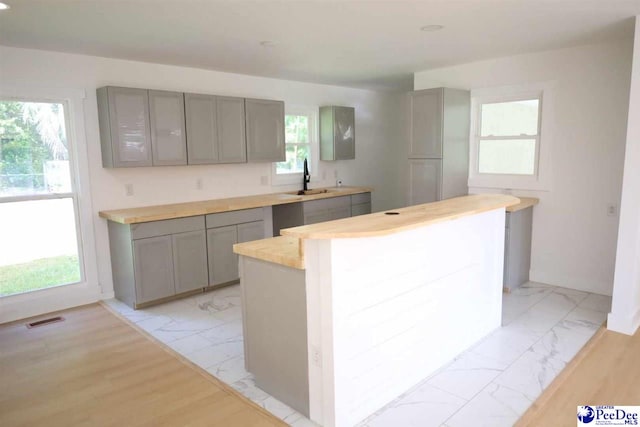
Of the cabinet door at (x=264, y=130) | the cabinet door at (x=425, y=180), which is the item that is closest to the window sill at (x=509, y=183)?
the cabinet door at (x=425, y=180)

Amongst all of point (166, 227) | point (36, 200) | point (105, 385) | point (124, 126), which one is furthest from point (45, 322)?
point (124, 126)

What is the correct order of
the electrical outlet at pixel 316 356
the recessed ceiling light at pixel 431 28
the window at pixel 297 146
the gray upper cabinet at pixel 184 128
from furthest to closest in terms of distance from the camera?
1. the window at pixel 297 146
2. the gray upper cabinet at pixel 184 128
3. the recessed ceiling light at pixel 431 28
4. the electrical outlet at pixel 316 356

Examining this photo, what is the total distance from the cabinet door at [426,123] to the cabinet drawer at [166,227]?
252cm

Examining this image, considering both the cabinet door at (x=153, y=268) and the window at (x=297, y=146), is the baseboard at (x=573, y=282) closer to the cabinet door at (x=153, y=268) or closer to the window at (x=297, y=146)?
the window at (x=297, y=146)

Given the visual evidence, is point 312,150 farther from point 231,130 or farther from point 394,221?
point 394,221

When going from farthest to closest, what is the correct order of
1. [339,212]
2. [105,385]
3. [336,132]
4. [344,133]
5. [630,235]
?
1. [344,133]
2. [336,132]
3. [339,212]
4. [630,235]
5. [105,385]

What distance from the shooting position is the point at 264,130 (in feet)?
16.5

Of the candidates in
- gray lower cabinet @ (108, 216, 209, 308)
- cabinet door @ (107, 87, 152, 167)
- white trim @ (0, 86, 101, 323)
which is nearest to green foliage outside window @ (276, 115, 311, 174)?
gray lower cabinet @ (108, 216, 209, 308)

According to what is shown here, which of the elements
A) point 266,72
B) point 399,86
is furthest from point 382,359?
point 399,86

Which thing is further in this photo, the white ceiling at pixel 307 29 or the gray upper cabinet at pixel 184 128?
the gray upper cabinet at pixel 184 128

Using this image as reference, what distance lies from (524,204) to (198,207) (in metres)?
3.23

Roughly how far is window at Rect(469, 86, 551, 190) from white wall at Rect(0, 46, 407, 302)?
212cm

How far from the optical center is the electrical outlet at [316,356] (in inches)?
87.5

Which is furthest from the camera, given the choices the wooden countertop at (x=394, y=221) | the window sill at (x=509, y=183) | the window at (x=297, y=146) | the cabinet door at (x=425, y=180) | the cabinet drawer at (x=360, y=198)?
the cabinet drawer at (x=360, y=198)
